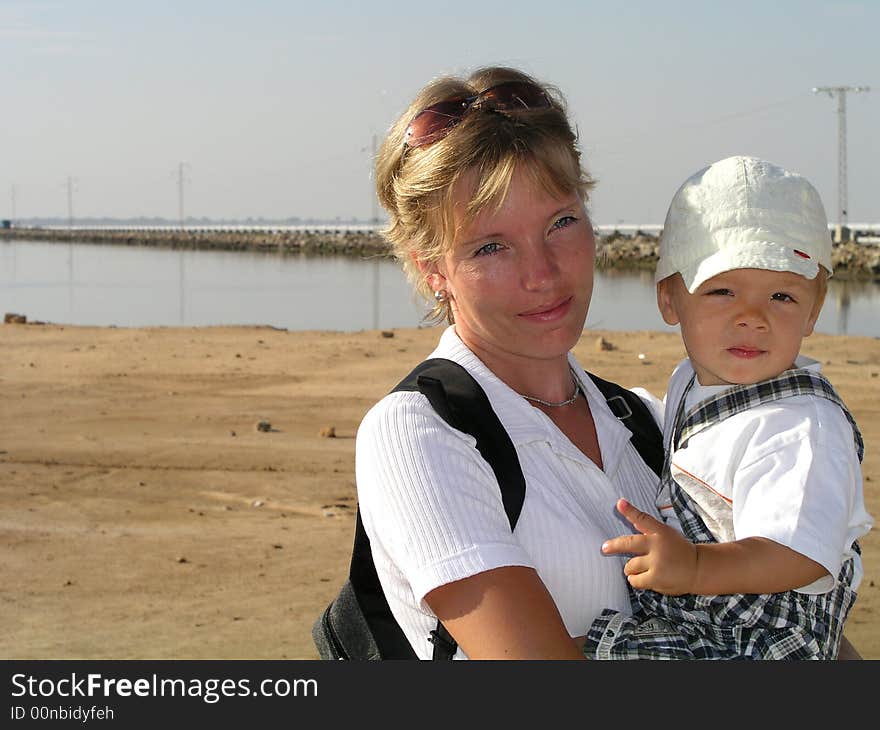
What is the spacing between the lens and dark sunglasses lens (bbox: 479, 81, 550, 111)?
7.64 ft

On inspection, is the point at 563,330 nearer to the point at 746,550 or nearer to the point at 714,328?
the point at 714,328

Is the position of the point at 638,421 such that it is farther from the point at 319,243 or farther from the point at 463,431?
the point at 319,243

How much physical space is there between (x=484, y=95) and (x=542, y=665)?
113cm

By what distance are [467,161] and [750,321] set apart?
0.70 meters

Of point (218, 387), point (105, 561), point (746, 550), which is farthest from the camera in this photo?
point (218, 387)

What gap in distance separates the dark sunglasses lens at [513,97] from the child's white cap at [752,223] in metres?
0.42

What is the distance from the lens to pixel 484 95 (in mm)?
→ 2344

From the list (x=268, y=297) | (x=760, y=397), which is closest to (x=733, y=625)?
(x=760, y=397)

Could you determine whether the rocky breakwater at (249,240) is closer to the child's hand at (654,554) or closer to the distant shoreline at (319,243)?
the distant shoreline at (319,243)

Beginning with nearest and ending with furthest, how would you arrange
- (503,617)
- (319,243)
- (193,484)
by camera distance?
(503,617) → (193,484) → (319,243)

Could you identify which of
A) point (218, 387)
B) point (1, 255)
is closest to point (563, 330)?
point (218, 387)

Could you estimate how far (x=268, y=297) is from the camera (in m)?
36.2

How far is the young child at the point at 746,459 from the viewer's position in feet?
6.97

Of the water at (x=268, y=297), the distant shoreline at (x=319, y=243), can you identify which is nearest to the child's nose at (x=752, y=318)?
the water at (x=268, y=297)
